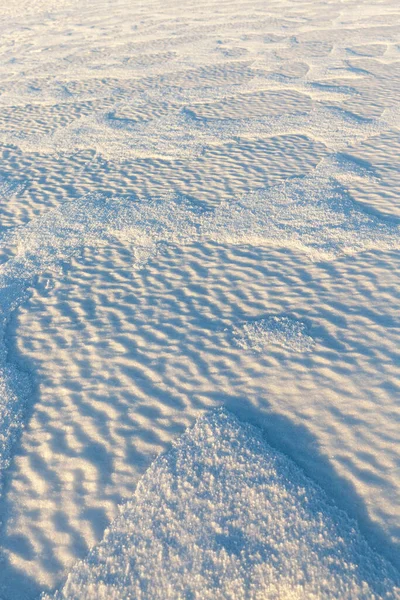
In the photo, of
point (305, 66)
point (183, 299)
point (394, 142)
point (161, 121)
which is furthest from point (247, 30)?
point (183, 299)

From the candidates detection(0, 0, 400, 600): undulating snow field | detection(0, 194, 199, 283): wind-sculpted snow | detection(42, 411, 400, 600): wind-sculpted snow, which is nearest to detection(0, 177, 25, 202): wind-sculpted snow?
detection(0, 0, 400, 600): undulating snow field

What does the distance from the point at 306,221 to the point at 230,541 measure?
5007 millimetres

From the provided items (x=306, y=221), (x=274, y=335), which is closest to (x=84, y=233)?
(x=306, y=221)

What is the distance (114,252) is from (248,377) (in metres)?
3.15

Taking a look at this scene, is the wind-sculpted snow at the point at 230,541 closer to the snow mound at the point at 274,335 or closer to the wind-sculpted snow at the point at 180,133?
the snow mound at the point at 274,335

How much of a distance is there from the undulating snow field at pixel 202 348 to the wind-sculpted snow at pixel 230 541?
0.05 feet

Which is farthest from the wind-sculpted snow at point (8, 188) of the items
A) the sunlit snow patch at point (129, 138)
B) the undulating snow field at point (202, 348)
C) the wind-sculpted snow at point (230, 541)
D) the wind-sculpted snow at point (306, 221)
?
the wind-sculpted snow at point (230, 541)

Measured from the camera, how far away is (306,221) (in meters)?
7.39

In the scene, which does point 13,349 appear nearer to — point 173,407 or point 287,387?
point 173,407

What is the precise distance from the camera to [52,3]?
27000 mm

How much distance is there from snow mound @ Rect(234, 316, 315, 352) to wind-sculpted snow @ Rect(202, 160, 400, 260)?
1.54 metres

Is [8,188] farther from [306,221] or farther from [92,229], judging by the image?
[306,221]

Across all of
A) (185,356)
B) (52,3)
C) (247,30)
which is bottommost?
(185,356)

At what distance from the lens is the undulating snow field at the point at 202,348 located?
3611mm
